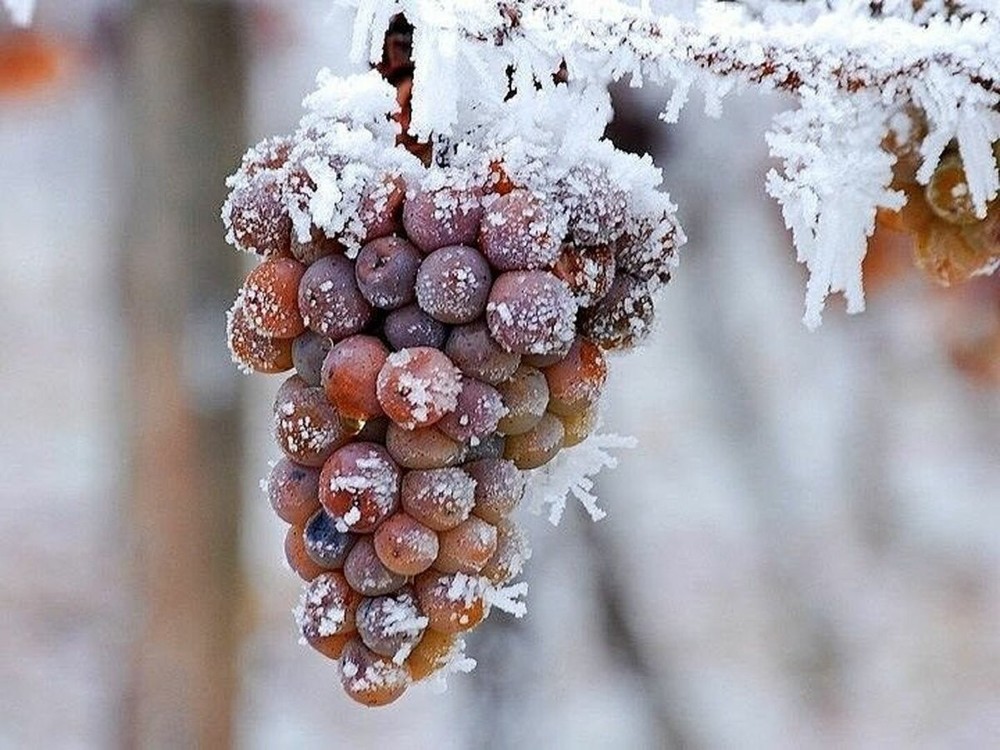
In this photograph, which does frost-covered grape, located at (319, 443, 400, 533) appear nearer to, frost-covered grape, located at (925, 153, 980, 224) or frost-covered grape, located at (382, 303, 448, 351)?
frost-covered grape, located at (382, 303, 448, 351)

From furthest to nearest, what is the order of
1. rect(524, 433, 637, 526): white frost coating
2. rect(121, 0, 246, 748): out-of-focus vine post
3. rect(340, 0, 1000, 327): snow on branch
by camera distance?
1. rect(121, 0, 246, 748): out-of-focus vine post
2. rect(524, 433, 637, 526): white frost coating
3. rect(340, 0, 1000, 327): snow on branch

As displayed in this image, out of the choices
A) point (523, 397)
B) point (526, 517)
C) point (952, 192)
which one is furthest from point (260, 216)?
point (526, 517)

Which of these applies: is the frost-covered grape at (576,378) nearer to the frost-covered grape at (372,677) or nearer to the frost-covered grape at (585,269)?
the frost-covered grape at (585,269)

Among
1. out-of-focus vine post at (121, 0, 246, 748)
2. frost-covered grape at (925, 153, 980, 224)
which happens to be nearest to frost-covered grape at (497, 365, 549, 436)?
frost-covered grape at (925, 153, 980, 224)

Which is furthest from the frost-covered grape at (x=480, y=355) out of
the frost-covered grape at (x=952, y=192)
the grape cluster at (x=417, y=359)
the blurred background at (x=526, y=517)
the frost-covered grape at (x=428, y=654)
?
the blurred background at (x=526, y=517)

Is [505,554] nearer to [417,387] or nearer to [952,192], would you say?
[417,387]

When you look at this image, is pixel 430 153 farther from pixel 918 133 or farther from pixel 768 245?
pixel 768 245

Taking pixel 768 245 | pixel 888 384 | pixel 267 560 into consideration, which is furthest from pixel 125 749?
pixel 267 560

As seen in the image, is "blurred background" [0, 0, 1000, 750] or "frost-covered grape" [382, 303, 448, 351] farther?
"blurred background" [0, 0, 1000, 750]
